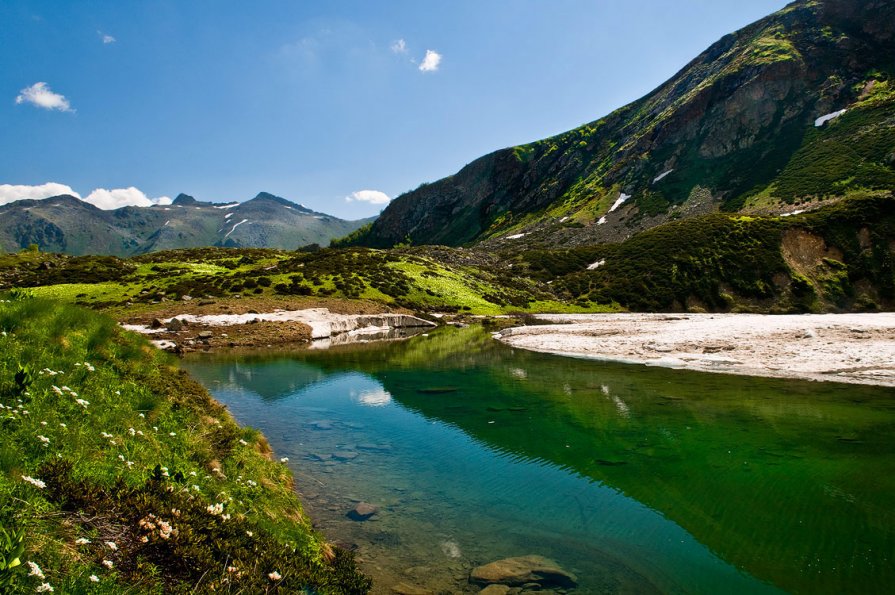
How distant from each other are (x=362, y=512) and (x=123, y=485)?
623cm

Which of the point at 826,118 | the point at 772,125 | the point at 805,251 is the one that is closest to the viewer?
the point at 805,251

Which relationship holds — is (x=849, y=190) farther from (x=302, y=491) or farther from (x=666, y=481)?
(x=302, y=491)

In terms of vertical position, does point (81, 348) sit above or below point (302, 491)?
above

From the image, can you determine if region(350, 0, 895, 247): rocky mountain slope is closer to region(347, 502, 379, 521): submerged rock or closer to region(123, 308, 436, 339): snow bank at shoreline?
region(123, 308, 436, 339): snow bank at shoreline

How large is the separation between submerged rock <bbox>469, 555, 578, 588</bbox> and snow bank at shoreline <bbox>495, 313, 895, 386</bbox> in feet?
84.0

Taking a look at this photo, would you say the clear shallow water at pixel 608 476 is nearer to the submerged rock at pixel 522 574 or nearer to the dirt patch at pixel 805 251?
the submerged rock at pixel 522 574

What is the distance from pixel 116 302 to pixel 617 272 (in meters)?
93.7

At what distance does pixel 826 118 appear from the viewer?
159 meters

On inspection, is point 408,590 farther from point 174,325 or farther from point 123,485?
point 174,325

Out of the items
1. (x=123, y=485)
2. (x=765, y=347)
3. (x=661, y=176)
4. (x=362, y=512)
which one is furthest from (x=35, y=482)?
(x=661, y=176)

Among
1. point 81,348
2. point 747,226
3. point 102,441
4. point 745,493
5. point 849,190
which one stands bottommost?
point 745,493

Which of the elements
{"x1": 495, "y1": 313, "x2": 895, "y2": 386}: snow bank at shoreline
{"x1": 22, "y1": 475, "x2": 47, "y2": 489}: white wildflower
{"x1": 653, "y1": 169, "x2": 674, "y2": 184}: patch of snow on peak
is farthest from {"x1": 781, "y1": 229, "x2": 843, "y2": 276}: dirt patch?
{"x1": 653, "y1": 169, "x2": 674, "y2": 184}: patch of snow on peak

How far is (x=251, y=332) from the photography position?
48.4 metres

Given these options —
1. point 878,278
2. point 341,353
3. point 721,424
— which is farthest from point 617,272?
point 721,424
